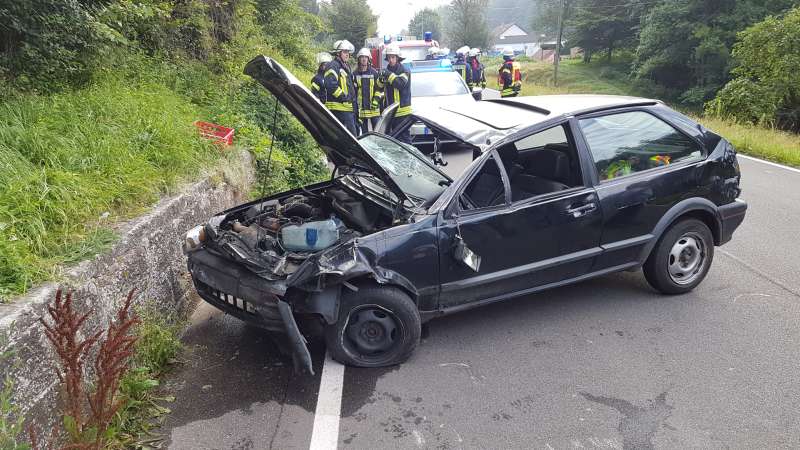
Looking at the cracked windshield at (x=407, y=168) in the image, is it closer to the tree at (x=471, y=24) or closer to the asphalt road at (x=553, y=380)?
the asphalt road at (x=553, y=380)

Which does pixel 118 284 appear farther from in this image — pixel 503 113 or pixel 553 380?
pixel 503 113

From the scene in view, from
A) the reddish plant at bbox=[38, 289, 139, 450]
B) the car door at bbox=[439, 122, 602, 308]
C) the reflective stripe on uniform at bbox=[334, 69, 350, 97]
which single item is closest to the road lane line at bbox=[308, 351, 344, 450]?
the car door at bbox=[439, 122, 602, 308]

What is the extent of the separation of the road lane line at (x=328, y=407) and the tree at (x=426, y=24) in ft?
263

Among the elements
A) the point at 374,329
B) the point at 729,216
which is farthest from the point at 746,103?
the point at 374,329

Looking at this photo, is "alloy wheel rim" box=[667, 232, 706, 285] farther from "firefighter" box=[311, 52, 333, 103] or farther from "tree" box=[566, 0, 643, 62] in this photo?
"tree" box=[566, 0, 643, 62]

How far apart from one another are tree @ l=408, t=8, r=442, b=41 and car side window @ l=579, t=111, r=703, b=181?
7870 centimetres

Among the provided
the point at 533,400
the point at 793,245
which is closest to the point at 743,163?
the point at 793,245

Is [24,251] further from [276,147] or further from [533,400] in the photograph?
[276,147]

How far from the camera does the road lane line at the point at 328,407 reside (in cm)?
289

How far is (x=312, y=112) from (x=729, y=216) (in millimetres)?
3475

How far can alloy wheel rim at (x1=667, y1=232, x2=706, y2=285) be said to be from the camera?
4312 millimetres

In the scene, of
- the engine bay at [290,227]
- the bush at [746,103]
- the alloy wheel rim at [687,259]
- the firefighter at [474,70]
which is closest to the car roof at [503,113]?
the engine bay at [290,227]

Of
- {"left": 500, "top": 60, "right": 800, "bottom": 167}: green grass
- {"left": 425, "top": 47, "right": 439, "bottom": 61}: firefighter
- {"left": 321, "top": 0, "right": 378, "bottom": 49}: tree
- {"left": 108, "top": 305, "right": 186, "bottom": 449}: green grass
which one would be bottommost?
{"left": 500, "top": 60, "right": 800, "bottom": 167}: green grass

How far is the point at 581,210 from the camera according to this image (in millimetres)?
3883
